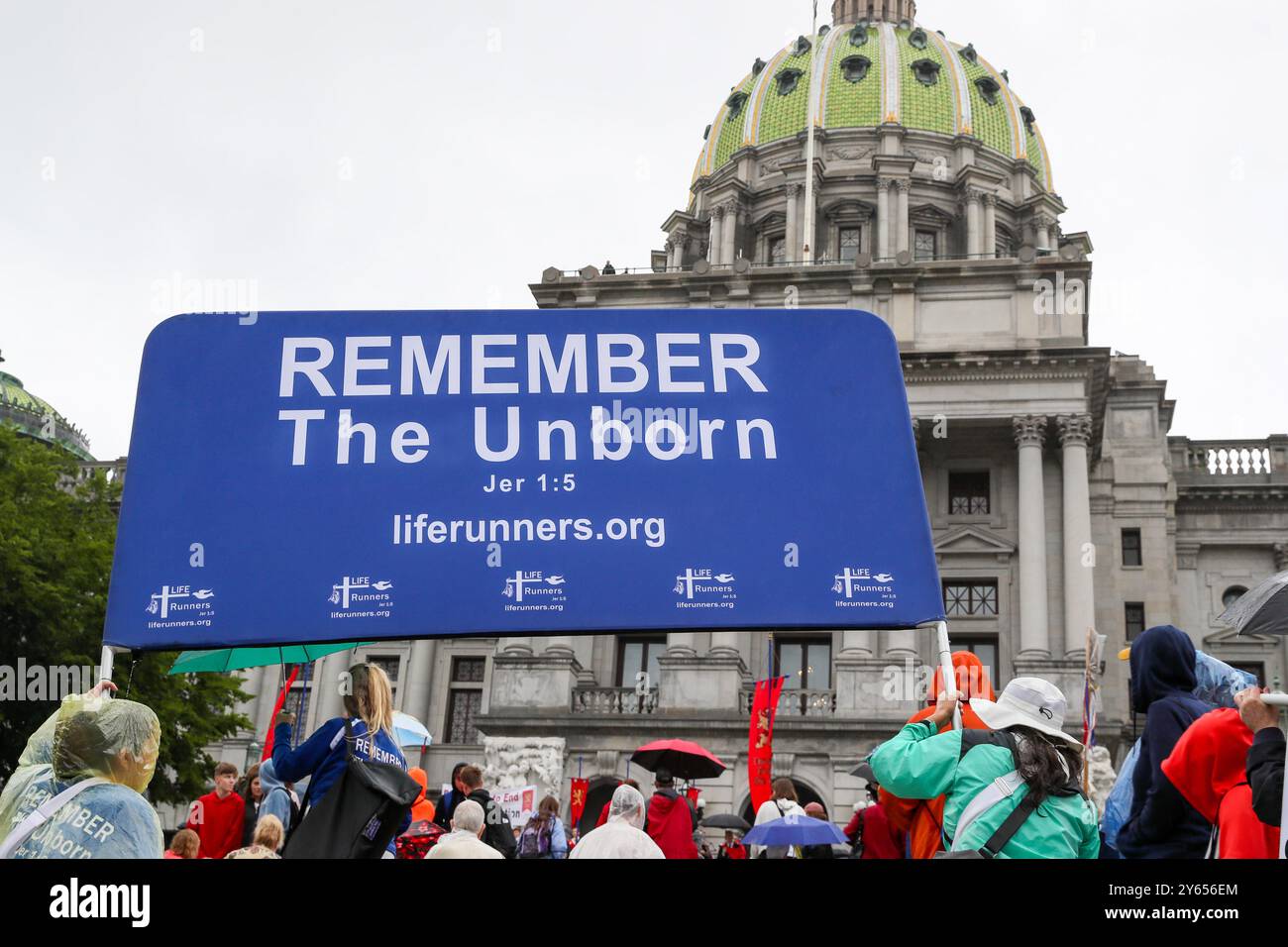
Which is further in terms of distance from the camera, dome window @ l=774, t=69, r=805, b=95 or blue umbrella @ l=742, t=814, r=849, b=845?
dome window @ l=774, t=69, r=805, b=95

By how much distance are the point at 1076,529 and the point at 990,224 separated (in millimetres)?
31788

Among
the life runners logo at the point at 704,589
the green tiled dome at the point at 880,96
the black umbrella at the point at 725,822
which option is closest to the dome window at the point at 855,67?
the green tiled dome at the point at 880,96

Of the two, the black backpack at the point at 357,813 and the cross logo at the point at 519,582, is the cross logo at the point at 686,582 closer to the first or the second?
the cross logo at the point at 519,582

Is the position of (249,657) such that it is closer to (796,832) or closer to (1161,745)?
(1161,745)

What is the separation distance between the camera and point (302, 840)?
6.58 meters

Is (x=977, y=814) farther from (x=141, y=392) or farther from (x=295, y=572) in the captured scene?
(x=141, y=392)

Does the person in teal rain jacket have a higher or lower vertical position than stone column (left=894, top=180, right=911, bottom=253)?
lower

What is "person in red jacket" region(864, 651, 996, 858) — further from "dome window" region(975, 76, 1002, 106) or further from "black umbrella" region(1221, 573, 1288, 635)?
"dome window" region(975, 76, 1002, 106)

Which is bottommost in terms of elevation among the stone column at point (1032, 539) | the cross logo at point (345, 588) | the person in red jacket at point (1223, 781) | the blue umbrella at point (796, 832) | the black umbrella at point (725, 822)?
the black umbrella at point (725, 822)

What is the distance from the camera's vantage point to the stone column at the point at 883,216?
6894 cm

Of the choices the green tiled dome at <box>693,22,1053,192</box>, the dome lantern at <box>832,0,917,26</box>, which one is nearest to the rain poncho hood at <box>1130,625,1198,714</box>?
the green tiled dome at <box>693,22,1053,192</box>

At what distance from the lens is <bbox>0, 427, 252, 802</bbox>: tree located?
3284 centimetres

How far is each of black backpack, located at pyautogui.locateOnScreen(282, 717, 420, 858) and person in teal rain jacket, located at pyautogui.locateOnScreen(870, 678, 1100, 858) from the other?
241 cm
